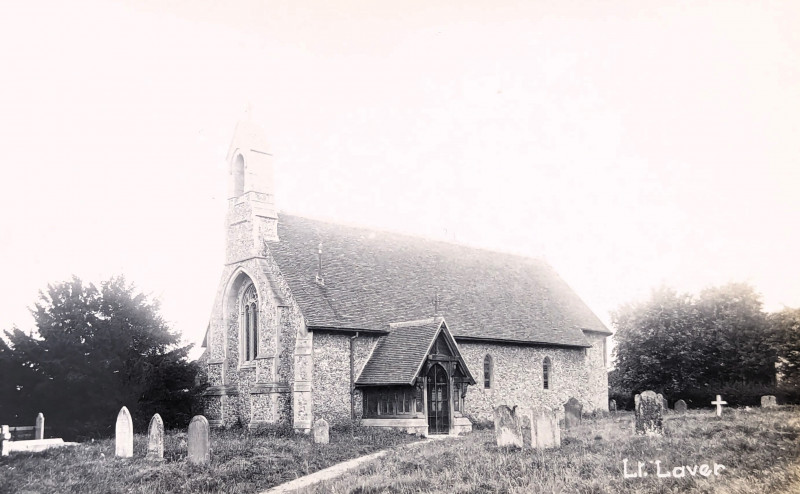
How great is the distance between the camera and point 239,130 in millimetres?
30828

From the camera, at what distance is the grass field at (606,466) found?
40.7 ft

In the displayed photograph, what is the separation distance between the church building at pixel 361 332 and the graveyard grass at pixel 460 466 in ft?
14.8

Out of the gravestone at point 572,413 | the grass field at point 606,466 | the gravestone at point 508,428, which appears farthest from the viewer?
the gravestone at point 572,413

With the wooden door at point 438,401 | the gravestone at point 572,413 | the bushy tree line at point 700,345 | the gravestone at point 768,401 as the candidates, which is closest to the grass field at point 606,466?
the wooden door at point 438,401

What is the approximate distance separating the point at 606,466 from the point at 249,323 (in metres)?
18.7

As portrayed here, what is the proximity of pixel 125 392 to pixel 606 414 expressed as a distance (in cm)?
2382

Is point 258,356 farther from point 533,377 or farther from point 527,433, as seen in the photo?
point 533,377

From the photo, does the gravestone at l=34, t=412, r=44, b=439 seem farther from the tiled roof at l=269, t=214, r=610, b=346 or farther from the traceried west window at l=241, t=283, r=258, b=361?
the tiled roof at l=269, t=214, r=610, b=346

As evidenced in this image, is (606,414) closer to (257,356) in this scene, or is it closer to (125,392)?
(257,356)

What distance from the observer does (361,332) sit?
28.2 metres

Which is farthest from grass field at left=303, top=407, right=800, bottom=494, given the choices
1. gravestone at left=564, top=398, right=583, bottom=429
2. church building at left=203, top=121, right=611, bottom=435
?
gravestone at left=564, top=398, right=583, bottom=429

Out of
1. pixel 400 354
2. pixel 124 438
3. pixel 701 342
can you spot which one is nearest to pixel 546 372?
pixel 400 354

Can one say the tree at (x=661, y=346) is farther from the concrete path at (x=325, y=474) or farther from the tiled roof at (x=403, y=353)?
the concrete path at (x=325, y=474)

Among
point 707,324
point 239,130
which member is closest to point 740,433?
point 239,130
